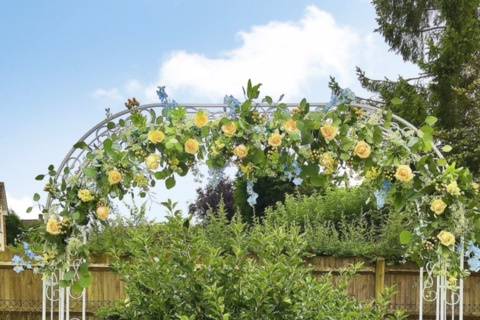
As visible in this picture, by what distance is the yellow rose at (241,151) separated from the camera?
2979 mm

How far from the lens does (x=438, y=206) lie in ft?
9.84

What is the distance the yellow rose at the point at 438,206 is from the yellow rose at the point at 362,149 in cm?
37

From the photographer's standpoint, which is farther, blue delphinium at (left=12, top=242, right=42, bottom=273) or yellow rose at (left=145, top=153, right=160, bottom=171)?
blue delphinium at (left=12, top=242, right=42, bottom=273)

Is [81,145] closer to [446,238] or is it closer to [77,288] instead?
[77,288]

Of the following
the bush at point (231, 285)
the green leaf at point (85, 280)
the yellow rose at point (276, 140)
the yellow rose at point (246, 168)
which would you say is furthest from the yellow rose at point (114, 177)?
the yellow rose at point (276, 140)

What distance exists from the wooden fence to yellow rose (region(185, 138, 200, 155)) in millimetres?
4174

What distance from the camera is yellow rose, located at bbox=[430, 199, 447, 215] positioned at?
300cm

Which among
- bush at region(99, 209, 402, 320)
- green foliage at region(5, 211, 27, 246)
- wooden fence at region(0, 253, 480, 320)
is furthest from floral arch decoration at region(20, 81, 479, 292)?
green foliage at region(5, 211, 27, 246)

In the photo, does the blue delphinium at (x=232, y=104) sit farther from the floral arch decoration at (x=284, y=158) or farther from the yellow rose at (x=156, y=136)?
the yellow rose at (x=156, y=136)

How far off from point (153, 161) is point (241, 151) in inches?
15.4

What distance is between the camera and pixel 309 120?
2.94m

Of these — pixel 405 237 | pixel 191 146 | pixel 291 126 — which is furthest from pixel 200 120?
pixel 405 237

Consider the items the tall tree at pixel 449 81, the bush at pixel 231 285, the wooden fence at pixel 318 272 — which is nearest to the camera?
the bush at pixel 231 285

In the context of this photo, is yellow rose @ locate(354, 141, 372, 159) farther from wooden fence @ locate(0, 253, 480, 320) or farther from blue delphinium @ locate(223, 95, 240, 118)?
wooden fence @ locate(0, 253, 480, 320)
